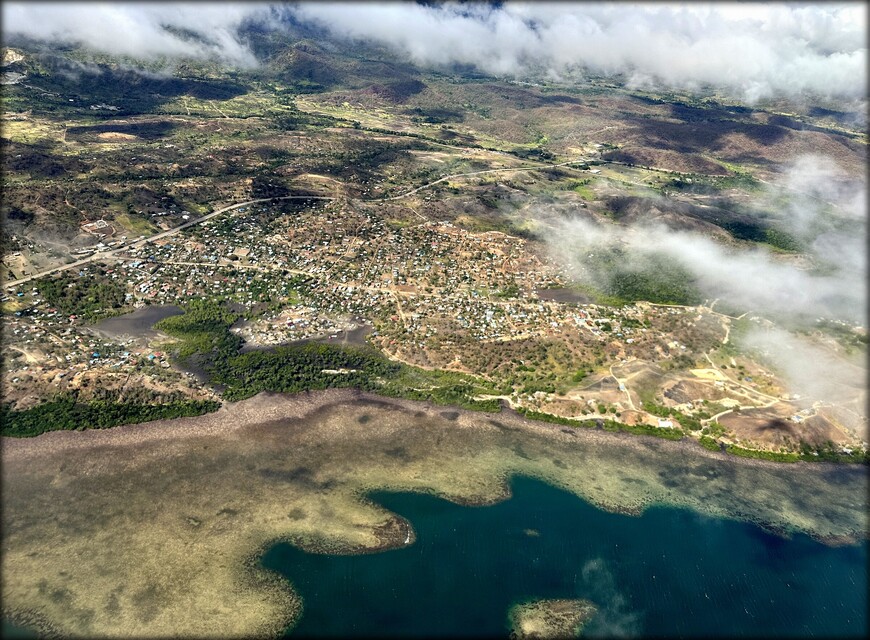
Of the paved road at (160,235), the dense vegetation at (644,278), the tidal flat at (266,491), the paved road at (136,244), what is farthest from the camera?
the dense vegetation at (644,278)

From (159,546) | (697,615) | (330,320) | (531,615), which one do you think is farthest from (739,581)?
(330,320)

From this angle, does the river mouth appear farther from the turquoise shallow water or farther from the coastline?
the turquoise shallow water

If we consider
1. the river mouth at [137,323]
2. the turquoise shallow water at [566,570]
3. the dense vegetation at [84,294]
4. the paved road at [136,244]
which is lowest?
the turquoise shallow water at [566,570]

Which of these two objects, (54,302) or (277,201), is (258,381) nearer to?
(54,302)

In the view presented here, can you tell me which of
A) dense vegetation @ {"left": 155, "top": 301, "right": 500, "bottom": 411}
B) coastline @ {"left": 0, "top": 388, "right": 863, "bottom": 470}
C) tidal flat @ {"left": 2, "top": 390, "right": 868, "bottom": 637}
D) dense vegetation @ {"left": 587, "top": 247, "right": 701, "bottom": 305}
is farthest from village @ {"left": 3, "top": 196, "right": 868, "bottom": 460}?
tidal flat @ {"left": 2, "top": 390, "right": 868, "bottom": 637}

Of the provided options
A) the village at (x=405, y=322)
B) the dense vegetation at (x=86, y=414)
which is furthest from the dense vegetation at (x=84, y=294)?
the dense vegetation at (x=86, y=414)

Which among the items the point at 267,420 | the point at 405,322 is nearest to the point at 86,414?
the point at 267,420

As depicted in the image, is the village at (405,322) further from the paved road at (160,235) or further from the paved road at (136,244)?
the paved road at (160,235)

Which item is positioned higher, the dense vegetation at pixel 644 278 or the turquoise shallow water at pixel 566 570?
the dense vegetation at pixel 644 278
